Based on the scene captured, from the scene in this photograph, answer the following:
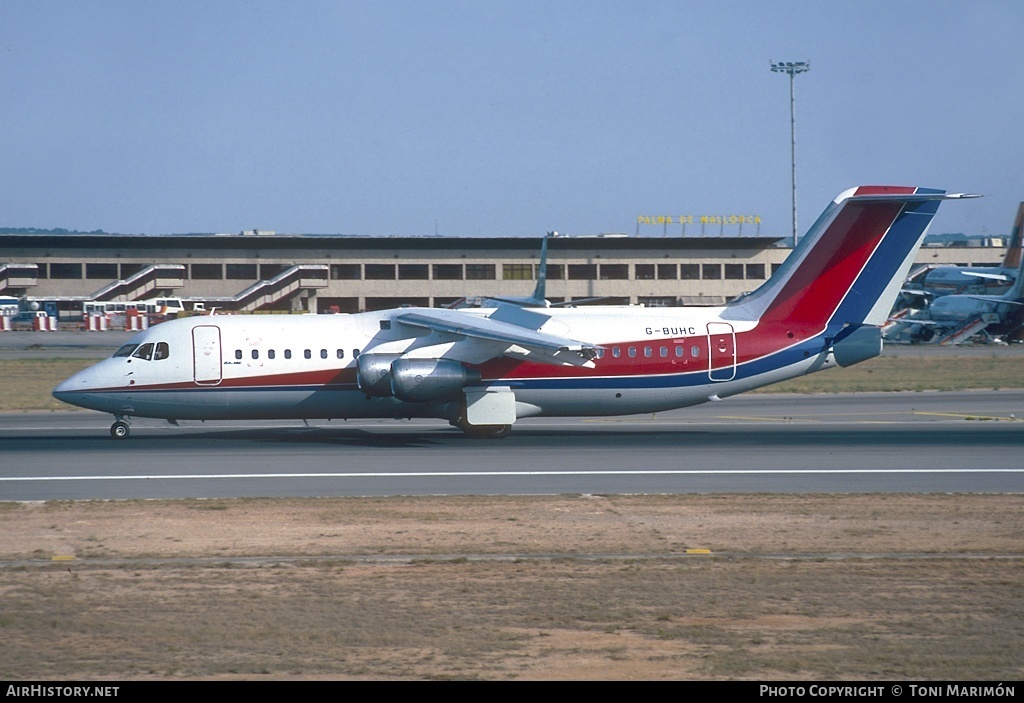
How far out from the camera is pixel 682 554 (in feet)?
51.3

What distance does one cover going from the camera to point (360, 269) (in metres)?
103

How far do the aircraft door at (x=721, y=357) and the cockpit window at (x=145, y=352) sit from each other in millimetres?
15435

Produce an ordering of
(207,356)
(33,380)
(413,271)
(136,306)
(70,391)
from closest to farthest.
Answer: (70,391) < (207,356) < (33,380) < (136,306) < (413,271)

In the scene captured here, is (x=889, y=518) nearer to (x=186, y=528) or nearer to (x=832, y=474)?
(x=832, y=474)

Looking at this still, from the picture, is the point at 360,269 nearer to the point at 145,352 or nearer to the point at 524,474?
the point at 145,352

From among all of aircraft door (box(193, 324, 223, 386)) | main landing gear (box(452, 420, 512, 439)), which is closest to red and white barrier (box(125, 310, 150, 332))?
aircraft door (box(193, 324, 223, 386))

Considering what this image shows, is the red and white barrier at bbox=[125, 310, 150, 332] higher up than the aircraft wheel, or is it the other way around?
the red and white barrier at bbox=[125, 310, 150, 332]

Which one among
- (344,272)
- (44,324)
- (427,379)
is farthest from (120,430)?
(344,272)

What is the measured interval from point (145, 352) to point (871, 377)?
3523 cm

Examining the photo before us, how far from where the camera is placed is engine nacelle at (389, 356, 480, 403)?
28.9 meters

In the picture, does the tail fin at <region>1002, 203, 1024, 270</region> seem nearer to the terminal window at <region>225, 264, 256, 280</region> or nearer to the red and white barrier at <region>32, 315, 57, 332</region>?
the terminal window at <region>225, 264, 256, 280</region>

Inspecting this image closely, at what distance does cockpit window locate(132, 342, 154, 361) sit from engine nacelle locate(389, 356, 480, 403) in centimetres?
585

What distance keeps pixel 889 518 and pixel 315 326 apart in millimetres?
17516

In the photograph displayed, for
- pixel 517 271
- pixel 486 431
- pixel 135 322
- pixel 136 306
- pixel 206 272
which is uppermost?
pixel 206 272
